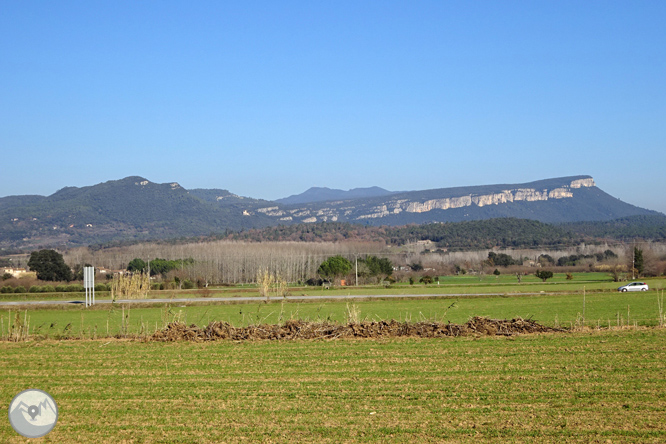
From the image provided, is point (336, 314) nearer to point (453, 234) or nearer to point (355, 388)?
point (355, 388)

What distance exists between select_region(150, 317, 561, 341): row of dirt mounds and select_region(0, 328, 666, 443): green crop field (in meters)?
1.56

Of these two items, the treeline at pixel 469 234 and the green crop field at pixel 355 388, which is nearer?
the green crop field at pixel 355 388

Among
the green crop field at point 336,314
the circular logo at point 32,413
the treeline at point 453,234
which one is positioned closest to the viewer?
the circular logo at point 32,413

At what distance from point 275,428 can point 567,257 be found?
117 metres

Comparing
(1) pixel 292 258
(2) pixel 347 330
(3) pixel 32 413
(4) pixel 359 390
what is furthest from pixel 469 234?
(3) pixel 32 413

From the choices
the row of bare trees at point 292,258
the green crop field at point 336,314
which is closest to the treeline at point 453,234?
the row of bare trees at point 292,258

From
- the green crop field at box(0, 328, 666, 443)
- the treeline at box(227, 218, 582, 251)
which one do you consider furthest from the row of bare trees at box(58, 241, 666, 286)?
the green crop field at box(0, 328, 666, 443)

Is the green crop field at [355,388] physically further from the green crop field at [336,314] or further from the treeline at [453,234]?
the treeline at [453,234]

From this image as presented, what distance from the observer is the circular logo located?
22.8 ft

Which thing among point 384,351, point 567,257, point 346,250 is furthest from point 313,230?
point 384,351

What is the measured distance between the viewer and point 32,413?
7.09 m

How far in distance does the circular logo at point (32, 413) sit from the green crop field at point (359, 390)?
118 inches

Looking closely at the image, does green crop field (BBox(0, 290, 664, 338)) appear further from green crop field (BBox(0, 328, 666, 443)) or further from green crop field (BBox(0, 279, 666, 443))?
green crop field (BBox(0, 328, 666, 443))

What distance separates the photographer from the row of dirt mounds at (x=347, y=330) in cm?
2084
